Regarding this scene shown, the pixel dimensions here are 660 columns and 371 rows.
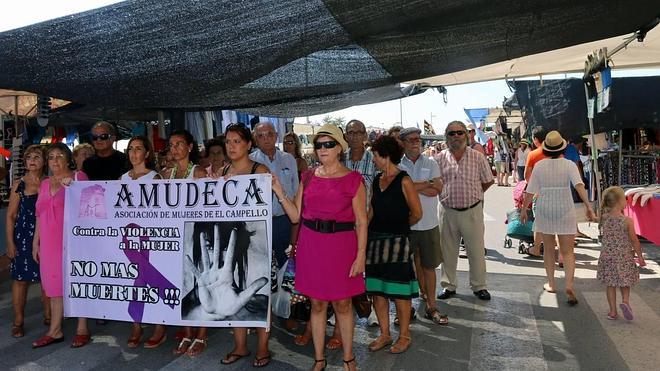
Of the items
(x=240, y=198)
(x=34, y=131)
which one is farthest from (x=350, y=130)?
(x=34, y=131)

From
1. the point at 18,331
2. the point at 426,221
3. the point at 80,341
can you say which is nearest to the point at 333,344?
the point at 426,221

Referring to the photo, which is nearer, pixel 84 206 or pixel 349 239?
pixel 349 239

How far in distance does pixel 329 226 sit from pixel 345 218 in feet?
0.42

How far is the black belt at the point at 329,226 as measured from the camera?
11.7 ft

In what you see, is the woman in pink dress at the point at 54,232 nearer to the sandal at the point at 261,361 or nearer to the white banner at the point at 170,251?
the white banner at the point at 170,251

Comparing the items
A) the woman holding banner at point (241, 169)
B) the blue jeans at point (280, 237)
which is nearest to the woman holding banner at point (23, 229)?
the woman holding banner at point (241, 169)

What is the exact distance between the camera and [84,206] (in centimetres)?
448

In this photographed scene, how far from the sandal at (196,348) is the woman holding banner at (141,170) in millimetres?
406

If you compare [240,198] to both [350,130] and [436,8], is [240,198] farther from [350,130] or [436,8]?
[436,8]

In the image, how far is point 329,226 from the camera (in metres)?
3.56

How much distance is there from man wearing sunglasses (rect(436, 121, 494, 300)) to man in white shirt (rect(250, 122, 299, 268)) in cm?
169

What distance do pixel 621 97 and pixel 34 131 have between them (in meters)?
11.7

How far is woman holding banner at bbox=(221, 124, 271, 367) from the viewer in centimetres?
393

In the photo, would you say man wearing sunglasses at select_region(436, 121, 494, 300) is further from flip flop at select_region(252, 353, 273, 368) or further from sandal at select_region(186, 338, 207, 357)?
sandal at select_region(186, 338, 207, 357)
